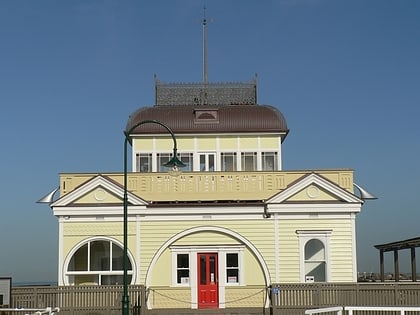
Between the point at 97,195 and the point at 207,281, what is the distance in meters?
5.36

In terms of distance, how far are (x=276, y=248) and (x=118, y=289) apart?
20.2 feet

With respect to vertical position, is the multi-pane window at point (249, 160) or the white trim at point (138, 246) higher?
the multi-pane window at point (249, 160)

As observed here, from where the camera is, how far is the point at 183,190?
1121 inches

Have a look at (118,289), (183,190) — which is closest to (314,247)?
(183,190)

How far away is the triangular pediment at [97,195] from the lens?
90.6ft

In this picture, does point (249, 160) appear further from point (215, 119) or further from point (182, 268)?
point (182, 268)

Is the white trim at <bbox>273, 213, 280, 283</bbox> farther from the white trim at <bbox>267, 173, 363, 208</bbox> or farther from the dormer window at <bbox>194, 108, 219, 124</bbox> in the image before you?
the dormer window at <bbox>194, 108, 219, 124</bbox>

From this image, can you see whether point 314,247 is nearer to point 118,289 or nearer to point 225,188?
point 225,188

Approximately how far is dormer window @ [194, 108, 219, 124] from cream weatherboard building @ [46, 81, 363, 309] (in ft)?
17.1

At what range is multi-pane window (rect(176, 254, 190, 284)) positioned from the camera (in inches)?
1085

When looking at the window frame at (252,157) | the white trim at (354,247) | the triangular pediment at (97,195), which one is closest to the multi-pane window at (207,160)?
the window frame at (252,157)

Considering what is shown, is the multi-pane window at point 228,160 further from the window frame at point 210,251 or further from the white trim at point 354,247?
the white trim at point 354,247

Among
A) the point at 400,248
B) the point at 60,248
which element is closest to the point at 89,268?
the point at 60,248

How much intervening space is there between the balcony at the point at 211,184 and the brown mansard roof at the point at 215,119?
15.1 ft
